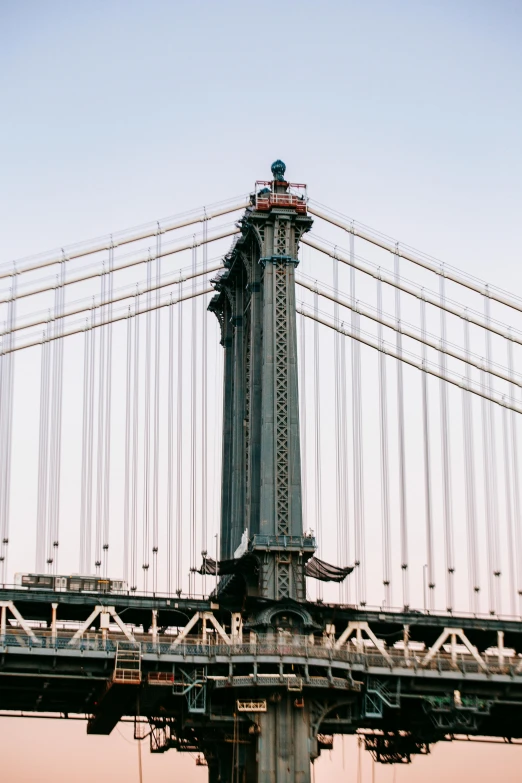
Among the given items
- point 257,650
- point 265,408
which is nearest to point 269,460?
point 265,408

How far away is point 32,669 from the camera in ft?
406

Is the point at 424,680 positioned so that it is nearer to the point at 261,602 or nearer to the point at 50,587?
the point at 261,602

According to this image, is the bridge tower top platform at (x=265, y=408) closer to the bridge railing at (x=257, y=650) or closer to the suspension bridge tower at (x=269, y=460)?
the suspension bridge tower at (x=269, y=460)

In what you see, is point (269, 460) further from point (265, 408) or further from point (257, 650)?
point (257, 650)

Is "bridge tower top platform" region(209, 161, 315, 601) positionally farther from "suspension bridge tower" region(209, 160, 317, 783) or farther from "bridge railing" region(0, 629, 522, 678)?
"bridge railing" region(0, 629, 522, 678)

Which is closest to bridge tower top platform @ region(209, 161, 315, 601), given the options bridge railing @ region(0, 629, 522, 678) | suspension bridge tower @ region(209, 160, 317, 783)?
suspension bridge tower @ region(209, 160, 317, 783)

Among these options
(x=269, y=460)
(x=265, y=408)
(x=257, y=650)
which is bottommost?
(x=257, y=650)

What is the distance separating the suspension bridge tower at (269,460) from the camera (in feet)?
402

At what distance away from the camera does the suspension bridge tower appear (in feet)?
402

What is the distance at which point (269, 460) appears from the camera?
132m

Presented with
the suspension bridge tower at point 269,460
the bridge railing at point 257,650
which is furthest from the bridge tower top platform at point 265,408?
the bridge railing at point 257,650

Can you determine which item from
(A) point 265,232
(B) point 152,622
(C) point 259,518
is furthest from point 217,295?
(B) point 152,622

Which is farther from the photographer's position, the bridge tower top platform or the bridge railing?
the bridge tower top platform

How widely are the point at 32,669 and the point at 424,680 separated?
33.2 metres
